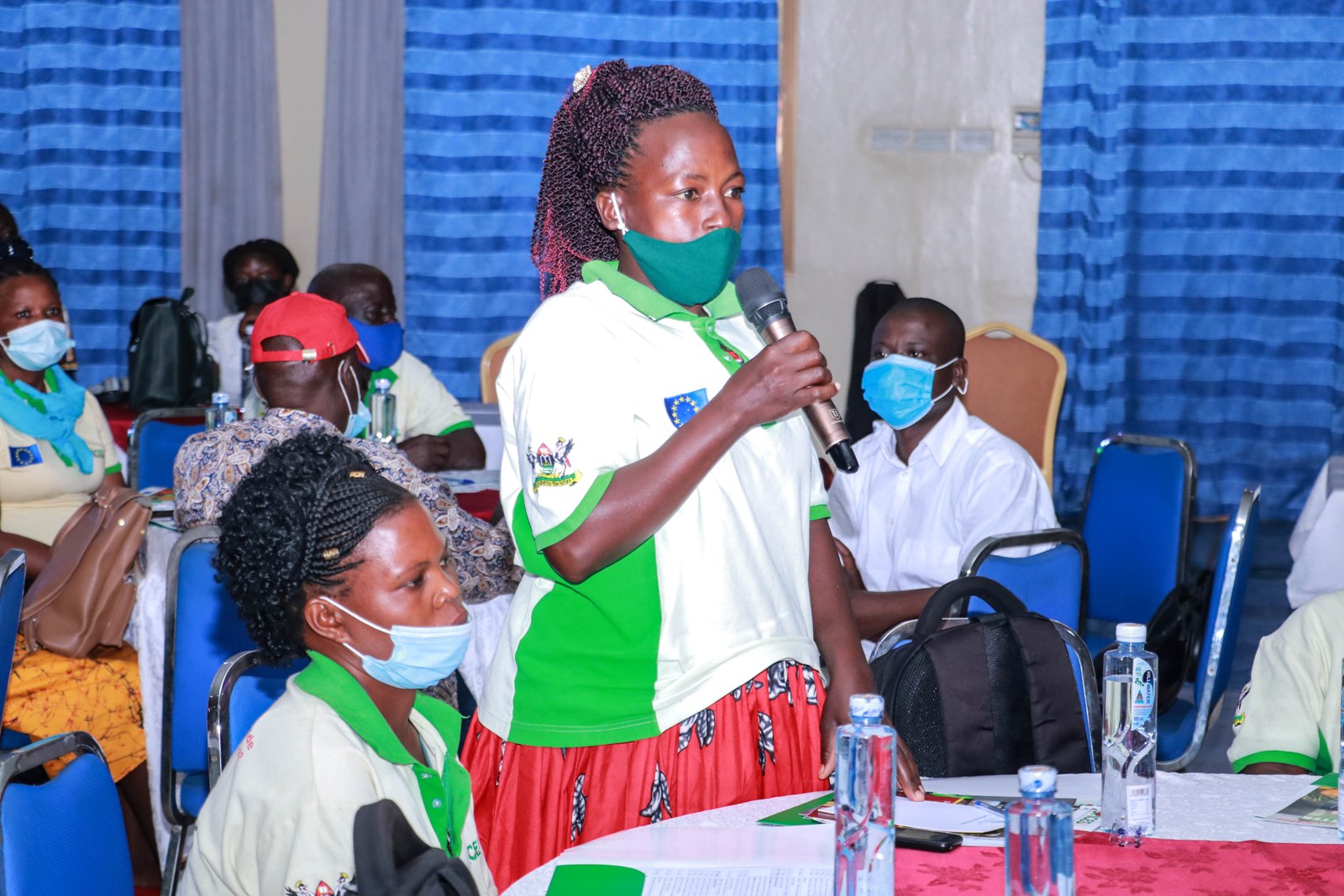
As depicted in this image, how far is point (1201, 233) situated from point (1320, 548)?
389cm

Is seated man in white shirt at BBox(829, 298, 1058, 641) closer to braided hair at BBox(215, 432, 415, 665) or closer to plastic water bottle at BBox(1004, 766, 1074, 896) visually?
braided hair at BBox(215, 432, 415, 665)

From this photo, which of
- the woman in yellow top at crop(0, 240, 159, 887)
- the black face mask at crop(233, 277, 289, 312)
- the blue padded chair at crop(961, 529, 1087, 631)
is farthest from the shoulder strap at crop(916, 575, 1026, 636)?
the black face mask at crop(233, 277, 289, 312)

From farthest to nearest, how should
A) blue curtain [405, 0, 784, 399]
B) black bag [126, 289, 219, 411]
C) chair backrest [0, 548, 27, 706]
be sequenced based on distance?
1. blue curtain [405, 0, 784, 399]
2. black bag [126, 289, 219, 411]
3. chair backrest [0, 548, 27, 706]

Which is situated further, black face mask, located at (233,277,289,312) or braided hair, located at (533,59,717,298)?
black face mask, located at (233,277,289,312)

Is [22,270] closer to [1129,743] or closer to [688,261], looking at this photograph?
[688,261]

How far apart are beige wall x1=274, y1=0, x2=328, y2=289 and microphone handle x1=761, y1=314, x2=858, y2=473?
6.25 metres

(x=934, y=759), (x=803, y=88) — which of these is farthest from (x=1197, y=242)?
(x=934, y=759)

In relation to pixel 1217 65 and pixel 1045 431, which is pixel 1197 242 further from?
pixel 1045 431

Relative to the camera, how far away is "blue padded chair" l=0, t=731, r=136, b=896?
1482 mm

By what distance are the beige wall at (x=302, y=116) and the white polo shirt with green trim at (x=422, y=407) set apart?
2.99 metres

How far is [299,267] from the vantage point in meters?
7.61

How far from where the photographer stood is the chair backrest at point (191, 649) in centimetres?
279

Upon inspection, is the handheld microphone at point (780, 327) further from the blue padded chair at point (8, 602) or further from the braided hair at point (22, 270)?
the braided hair at point (22, 270)

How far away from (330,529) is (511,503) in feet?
0.78
